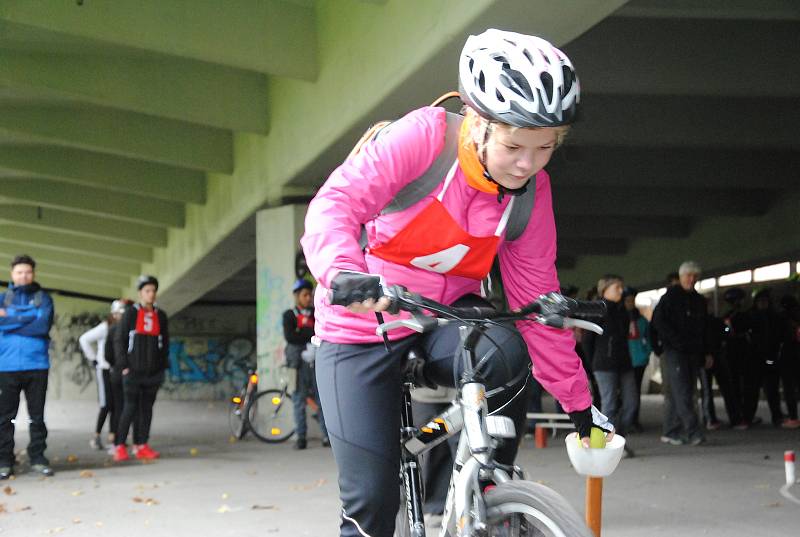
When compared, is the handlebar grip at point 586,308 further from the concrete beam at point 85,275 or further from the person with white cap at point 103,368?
the concrete beam at point 85,275

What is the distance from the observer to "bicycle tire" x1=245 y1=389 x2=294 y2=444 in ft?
50.5

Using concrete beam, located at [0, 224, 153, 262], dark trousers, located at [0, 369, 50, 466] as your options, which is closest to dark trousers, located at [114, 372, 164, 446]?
dark trousers, located at [0, 369, 50, 466]

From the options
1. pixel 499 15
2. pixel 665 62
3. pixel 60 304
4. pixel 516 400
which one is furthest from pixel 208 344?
pixel 516 400

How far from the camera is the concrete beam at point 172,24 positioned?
11.8m

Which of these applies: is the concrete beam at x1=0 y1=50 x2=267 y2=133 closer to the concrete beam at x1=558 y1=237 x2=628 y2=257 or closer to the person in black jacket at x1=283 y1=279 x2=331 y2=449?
the person in black jacket at x1=283 y1=279 x2=331 y2=449

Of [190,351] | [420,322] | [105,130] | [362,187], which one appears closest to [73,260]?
[190,351]

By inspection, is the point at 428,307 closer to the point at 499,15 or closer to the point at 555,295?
the point at 555,295

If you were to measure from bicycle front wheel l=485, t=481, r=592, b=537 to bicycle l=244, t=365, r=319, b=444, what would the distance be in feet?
40.9

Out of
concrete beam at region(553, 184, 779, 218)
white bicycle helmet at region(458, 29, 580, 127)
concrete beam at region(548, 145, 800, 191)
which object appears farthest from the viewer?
concrete beam at region(553, 184, 779, 218)

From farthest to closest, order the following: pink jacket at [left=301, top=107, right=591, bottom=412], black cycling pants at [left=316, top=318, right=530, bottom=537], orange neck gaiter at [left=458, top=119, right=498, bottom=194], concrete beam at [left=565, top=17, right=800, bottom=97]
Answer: concrete beam at [left=565, top=17, right=800, bottom=97] → black cycling pants at [left=316, top=318, right=530, bottom=537] → orange neck gaiter at [left=458, top=119, right=498, bottom=194] → pink jacket at [left=301, top=107, right=591, bottom=412]

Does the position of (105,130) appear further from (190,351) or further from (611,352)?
(190,351)

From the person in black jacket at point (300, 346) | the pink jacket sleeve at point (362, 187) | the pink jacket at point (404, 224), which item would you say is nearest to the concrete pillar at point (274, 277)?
the person in black jacket at point (300, 346)

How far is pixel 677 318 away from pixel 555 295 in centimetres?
1013

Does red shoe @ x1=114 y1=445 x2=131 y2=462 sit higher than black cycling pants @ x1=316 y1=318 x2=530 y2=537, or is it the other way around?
black cycling pants @ x1=316 y1=318 x2=530 y2=537
